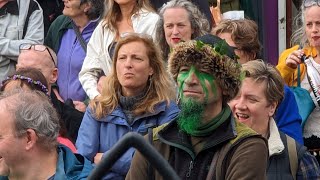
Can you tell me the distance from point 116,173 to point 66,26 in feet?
8.52

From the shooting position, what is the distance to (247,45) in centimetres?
692

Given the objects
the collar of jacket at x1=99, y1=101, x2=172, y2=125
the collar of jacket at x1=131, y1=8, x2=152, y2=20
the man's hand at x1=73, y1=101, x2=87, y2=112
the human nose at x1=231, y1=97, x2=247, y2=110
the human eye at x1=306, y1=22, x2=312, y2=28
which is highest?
the collar of jacket at x1=131, y1=8, x2=152, y2=20

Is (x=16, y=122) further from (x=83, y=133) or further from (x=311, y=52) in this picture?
(x=311, y=52)

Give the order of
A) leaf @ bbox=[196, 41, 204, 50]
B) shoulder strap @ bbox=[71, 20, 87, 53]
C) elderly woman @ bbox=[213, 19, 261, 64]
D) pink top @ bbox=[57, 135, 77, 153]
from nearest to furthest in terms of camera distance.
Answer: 1. leaf @ bbox=[196, 41, 204, 50]
2. pink top @ bbox=[57, 135, 77, 153]
3. elderly woman @ bbox=[213, 19, 261, 64]
4. shoulder strap @ bbox=[71, 20, 87, 53]

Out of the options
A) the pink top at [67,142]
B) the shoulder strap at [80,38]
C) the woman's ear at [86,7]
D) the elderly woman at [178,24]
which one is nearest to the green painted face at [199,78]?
the pink top at [67,142]

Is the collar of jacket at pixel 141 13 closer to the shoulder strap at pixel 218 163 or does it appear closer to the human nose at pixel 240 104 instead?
the human nose at pixel 240 104

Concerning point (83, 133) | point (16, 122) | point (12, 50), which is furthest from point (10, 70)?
point (16, 122)

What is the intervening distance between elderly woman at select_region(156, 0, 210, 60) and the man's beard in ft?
8.54

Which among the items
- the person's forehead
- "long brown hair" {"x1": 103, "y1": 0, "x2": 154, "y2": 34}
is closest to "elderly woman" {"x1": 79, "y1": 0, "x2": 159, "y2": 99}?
"long brown hair" {"x1": 103, "y1": 0, "x2": 154, "y2": 34}

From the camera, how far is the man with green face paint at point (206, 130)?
14.8ft

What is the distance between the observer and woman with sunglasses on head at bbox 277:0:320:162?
698 cm

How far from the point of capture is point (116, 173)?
6.04m

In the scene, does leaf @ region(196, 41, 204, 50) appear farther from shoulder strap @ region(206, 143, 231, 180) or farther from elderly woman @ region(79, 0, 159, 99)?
elderly woman @ region(79, 0, 159, 99)

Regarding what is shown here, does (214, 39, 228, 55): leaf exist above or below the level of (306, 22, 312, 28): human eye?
above
